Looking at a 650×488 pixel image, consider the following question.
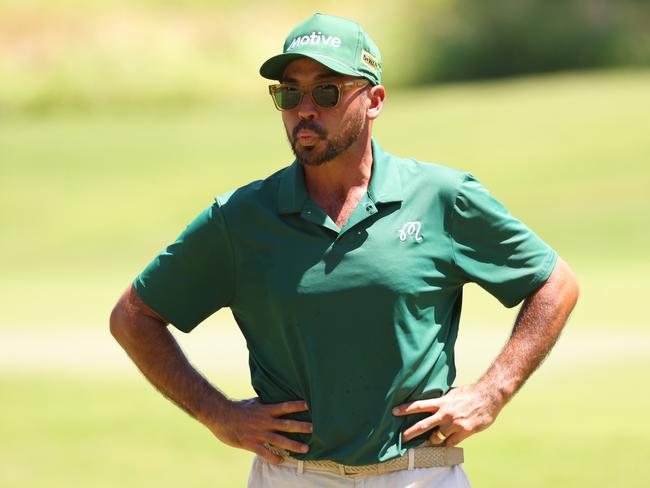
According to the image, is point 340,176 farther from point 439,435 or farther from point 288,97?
point 439,435

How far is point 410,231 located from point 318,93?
1.55 ft

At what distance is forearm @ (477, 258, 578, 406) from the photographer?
406 centimetres

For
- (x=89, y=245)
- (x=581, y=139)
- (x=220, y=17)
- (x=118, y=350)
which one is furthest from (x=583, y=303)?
(x=220, y=17)

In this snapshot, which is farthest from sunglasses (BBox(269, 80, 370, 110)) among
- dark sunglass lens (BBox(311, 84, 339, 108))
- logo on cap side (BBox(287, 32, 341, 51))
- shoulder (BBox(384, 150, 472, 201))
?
shoulder (BBox(384, 150, 472, 201))

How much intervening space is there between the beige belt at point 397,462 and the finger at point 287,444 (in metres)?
0.05

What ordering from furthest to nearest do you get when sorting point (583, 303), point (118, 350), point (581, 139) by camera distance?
1. point (581, 139)
2. point (583, 303)
3. point (118, 350)

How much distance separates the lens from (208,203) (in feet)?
95.9

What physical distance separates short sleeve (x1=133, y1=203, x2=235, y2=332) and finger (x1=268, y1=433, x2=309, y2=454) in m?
0.41

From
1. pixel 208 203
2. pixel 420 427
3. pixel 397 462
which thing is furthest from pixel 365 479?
pixel 208 203

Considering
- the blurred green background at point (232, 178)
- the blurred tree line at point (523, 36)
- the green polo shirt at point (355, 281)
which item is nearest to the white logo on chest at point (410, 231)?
the green polo shirt at point (355, 281)

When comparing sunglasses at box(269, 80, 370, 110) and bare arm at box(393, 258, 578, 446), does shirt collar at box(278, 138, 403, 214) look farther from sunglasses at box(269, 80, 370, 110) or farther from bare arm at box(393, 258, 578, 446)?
bare arm at box(393, 258, 578, 446)

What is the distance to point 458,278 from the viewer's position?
4.01m

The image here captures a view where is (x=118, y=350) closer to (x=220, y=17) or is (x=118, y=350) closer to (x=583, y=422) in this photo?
(x=583, y=422)

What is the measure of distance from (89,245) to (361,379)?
74.6 feet
